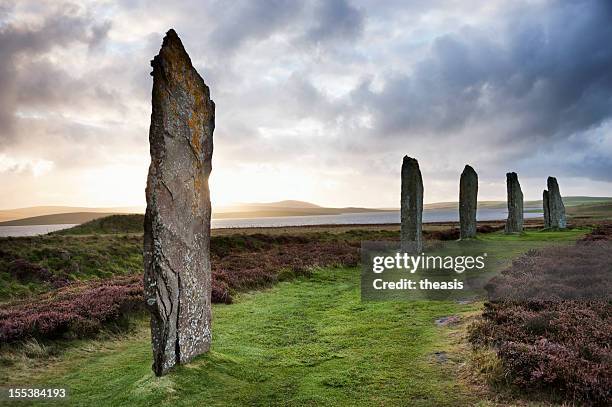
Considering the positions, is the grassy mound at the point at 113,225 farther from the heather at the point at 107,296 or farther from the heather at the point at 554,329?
the heather at the point at 554,329

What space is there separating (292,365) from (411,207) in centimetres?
1609

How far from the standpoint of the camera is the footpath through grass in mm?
6738

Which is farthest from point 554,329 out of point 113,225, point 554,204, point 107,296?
point 113,225

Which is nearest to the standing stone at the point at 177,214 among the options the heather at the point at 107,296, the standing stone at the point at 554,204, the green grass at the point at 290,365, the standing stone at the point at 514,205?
the green grass at the point at 290,365

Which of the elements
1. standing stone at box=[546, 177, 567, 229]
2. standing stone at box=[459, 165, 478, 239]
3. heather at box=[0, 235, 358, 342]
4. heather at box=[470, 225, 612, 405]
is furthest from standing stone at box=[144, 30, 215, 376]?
standing stone at box=[546, 177, 567, 229]

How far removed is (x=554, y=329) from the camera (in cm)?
796

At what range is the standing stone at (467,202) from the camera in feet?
98.5

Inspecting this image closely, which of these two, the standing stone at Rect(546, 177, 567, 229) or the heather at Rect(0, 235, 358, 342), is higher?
the standing stone at Rect(546, 177, 567, 229)

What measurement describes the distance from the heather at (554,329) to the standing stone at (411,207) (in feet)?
29.0

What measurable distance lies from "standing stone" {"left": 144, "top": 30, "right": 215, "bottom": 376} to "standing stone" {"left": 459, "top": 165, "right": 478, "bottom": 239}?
25336 millimetres

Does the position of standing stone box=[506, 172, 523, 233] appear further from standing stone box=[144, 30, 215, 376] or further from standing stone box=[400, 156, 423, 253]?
standing stone box=[144, 30, 215, 376]

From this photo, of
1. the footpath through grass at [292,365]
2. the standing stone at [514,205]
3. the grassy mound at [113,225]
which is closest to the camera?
the footpath through grass at [292,365]

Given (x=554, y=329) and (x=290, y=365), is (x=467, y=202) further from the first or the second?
(x=290, y=365)

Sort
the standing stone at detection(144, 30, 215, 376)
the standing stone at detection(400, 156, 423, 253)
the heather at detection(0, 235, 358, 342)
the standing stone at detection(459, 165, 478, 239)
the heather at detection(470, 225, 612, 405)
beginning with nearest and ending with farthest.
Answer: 1. the heather at detection(470, 225, 612, 405)
2. the standing stone at detection(144, 30, 215, 376)
3. the heather at detection(0, 235, 358, 342)
4. the standing stone at detection(400, 156, 423, 253)
5. the standing stone at detection(459, 165, 478, 239)
